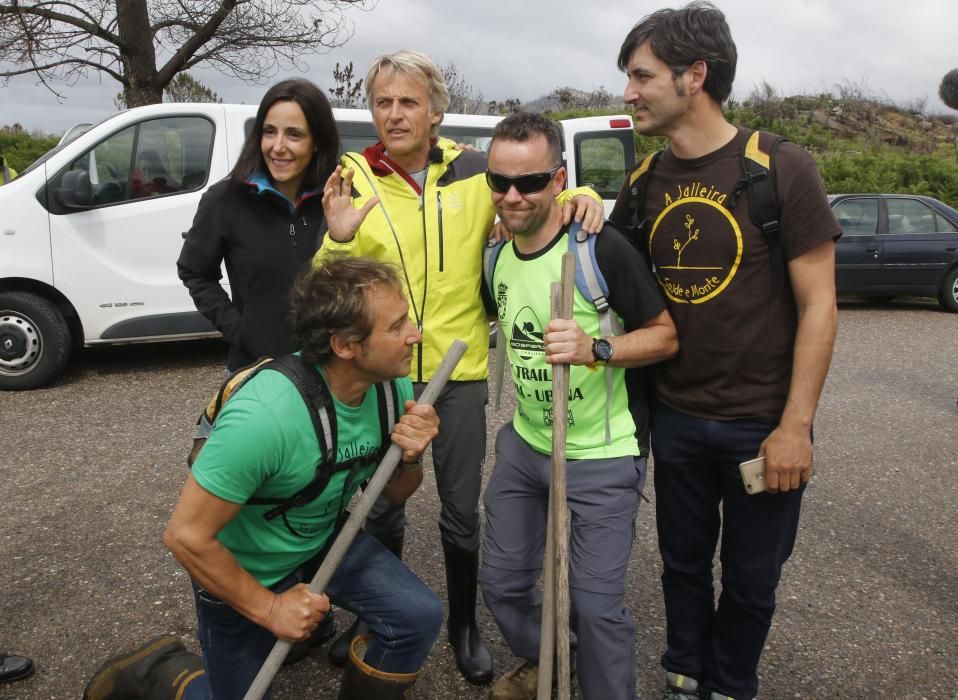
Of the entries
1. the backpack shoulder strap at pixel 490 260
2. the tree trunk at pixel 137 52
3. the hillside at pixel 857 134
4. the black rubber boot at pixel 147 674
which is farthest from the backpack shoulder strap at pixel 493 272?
the hillside at pixel 857 134

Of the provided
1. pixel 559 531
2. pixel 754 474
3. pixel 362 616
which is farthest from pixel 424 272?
pixel 754 474

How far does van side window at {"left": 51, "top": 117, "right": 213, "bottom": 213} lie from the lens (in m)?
6.49

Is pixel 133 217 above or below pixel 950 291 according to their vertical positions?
above

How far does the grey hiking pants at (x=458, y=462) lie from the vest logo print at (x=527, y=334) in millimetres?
337

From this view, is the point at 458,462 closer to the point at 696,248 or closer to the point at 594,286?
the point at 594,286

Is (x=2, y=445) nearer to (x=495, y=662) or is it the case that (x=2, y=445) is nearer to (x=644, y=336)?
(x=495, y=662)

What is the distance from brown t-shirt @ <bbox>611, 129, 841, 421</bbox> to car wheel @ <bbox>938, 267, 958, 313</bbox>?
34.6 ft

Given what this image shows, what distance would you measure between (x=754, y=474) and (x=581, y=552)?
0.53 m

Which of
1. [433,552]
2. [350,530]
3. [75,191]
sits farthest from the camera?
[75,191]

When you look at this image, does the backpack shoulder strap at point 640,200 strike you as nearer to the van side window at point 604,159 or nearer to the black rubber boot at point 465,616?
the black rubber boot at point 465,616

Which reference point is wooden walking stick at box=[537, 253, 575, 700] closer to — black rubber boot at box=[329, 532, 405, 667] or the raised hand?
the raised hand

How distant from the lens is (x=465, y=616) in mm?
2930

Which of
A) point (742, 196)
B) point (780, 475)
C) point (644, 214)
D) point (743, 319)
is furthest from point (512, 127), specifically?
point (780, 475)

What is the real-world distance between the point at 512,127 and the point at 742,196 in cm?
66
